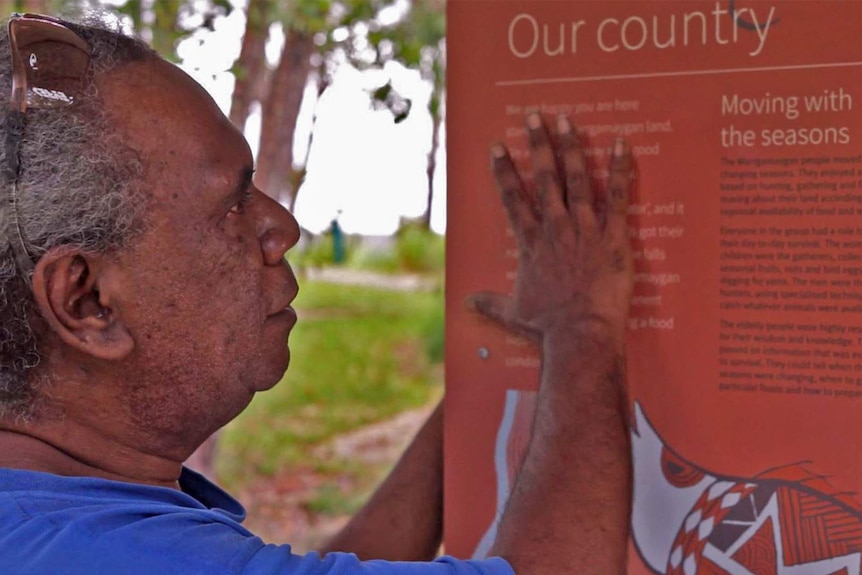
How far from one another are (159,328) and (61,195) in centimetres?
22

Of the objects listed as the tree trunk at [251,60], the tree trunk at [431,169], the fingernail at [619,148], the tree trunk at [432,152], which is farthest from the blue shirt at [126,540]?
the tree trunk at [431,169]

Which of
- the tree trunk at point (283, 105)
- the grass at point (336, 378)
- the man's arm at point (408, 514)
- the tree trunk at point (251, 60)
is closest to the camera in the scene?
the man's arm at point (408, 514)

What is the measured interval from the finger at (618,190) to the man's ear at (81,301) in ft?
2.39

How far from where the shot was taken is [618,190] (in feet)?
4.94

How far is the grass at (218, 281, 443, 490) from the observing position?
770cm

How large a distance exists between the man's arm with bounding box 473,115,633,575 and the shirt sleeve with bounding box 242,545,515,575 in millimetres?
74

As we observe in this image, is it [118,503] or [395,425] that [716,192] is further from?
[395,425]

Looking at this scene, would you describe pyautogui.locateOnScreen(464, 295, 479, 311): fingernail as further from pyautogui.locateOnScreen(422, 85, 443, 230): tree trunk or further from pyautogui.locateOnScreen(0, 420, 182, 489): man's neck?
pyautogui.locateOnScreen(422, 85, 443, 230): tree trunk

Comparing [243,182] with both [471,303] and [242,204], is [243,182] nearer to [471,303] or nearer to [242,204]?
[242,204]

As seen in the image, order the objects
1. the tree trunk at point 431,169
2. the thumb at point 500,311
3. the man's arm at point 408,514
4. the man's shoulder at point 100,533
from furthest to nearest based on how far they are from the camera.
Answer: the tree trunk at point 431,169, the man's arm at point 408,514, the thumb at point 500,311, the man's shoulder at point 100,533

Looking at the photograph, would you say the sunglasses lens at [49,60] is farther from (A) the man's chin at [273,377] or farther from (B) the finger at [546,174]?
(B) the finger at [546,174]

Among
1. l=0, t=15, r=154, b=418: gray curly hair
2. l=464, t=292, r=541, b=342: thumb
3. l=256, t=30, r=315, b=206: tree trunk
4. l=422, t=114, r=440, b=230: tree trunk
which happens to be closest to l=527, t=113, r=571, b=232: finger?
l=464, t=292, r=541, b=342: thumb

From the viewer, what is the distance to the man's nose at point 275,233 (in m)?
1.44

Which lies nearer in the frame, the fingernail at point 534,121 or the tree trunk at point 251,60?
the fingernail at point 534,121
